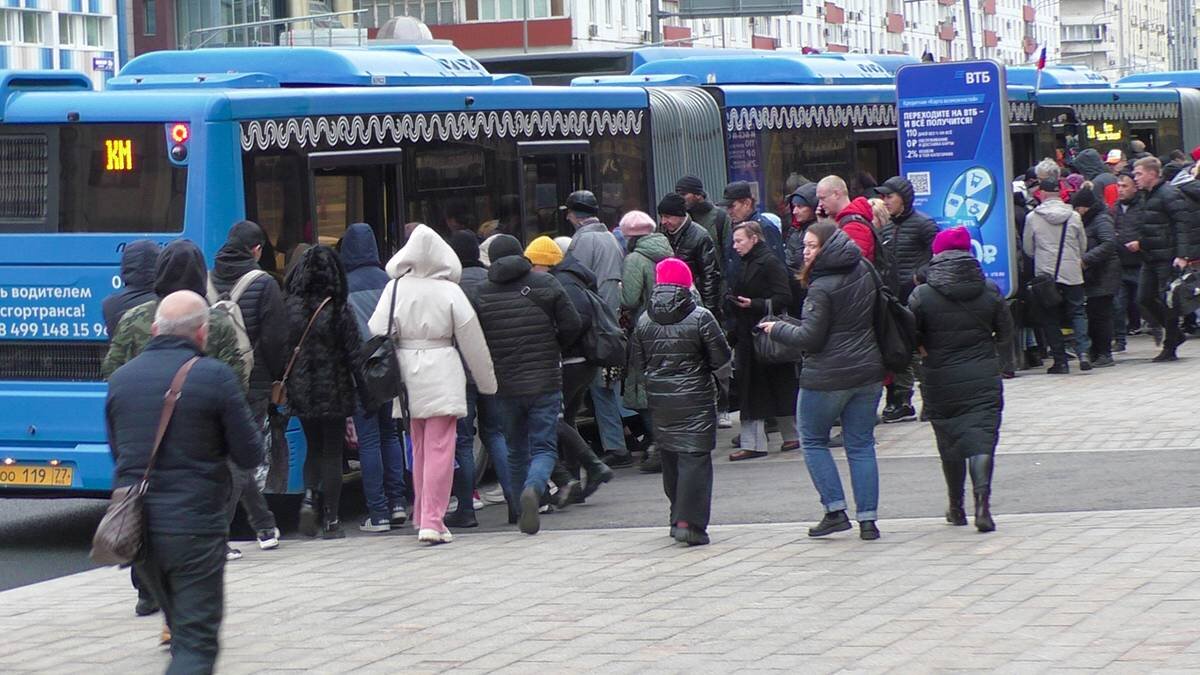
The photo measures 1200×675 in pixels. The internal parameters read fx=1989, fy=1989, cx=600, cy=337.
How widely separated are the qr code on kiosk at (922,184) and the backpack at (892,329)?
7258mm

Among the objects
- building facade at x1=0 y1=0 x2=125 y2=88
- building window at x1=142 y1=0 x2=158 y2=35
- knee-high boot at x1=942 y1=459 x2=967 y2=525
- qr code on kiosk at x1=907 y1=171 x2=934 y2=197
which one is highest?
building window at x1=142 y1=0 x2=158 y2=35

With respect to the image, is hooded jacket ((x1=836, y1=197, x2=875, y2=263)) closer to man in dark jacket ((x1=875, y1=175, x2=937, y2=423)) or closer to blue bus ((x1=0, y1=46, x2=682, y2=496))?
man in dark jacket ((x1=875, y1=175, x2=937, y2=423))

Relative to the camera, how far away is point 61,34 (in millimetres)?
→ 70688

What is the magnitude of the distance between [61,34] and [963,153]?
58436 mm

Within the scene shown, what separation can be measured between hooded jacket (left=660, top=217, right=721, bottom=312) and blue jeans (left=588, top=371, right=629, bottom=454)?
0.92 meters

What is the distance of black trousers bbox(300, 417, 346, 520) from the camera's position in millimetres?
11430

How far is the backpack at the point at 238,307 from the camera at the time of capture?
10.2 metres

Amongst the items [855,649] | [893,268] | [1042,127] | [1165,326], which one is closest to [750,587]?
[855,649]

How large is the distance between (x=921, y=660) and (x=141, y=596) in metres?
3.84

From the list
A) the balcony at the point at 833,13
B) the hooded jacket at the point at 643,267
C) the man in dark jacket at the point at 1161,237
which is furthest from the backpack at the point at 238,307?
the balcony at the point at 833,13

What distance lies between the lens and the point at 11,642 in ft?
29.3

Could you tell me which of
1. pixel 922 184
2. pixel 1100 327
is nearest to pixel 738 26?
pixel 1100 327

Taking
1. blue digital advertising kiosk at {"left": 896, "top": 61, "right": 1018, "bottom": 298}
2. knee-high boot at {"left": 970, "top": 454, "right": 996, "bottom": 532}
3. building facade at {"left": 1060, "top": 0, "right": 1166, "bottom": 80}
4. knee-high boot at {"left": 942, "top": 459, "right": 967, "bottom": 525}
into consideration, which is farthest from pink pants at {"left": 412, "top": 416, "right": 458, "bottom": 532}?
building facade at {"left": 1060, "top": 0, "right": 1166, "bottom": 80}

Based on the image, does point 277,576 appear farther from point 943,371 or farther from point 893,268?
point 893,268
